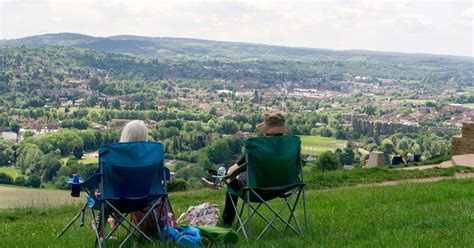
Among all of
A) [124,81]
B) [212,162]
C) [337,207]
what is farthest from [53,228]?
[124,81]

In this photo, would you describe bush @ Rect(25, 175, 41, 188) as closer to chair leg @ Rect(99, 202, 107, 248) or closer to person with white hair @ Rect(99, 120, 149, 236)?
person with white hair @ Rect(99, 120, 149, 236)

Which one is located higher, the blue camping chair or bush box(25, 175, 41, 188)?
the blue camping chair

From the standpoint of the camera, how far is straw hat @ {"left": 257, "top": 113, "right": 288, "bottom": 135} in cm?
701

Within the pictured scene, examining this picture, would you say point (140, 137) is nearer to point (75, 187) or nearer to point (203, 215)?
point (75, 187)

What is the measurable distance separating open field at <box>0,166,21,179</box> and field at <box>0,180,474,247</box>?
838 inches

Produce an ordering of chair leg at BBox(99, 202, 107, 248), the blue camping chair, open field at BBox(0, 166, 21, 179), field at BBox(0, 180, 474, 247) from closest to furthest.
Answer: field at BBox(0, 180, 474, 247) < chair leg at BBox(99, 202, 107, 248) < the blue camping chair < open field at BBox(0, 166, 21, 179)

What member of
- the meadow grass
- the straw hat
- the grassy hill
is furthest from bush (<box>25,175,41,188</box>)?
the grassy hill

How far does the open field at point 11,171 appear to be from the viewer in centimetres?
3095

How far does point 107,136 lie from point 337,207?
104 ft

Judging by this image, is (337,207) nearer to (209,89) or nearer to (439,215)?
(439,215)

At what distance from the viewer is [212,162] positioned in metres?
31.1

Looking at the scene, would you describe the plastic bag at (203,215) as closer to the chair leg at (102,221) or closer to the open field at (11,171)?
the chair leg at (102,221)

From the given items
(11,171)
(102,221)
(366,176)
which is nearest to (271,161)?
(102,221)

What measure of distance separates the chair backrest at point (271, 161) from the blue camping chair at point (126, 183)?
83 centimetres
